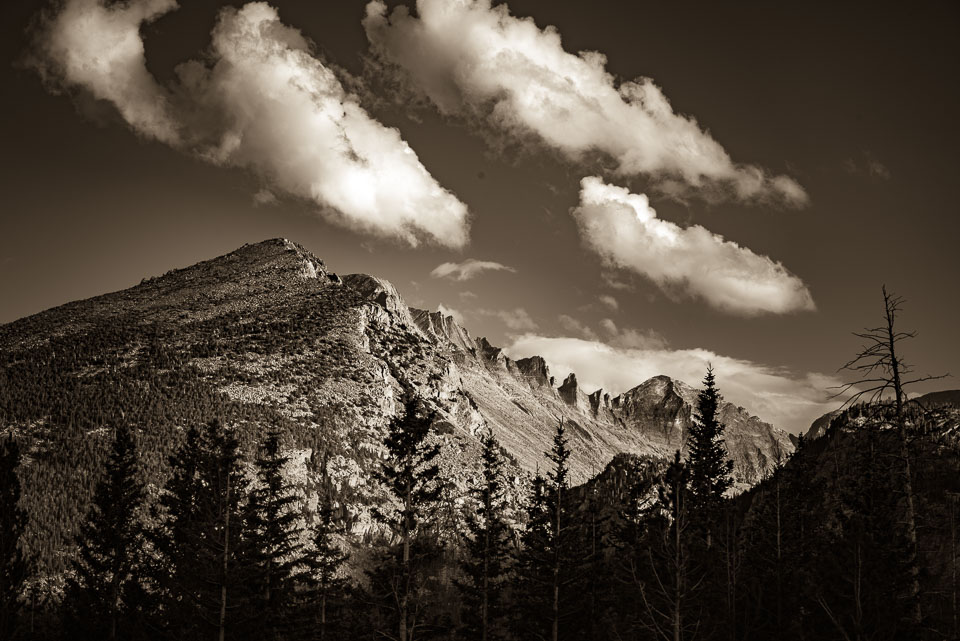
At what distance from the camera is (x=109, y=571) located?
32.6m

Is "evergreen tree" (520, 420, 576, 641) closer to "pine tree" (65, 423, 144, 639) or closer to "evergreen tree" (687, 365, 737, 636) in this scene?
"evergreen tree" (687, 365, 737, 636)

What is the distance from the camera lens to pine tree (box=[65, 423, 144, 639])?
104ft

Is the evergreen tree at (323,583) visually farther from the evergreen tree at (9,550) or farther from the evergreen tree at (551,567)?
the evergreen tree at (9,550)

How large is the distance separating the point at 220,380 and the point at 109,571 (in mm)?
80942

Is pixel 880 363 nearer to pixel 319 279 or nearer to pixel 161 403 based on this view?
pixel 161 403

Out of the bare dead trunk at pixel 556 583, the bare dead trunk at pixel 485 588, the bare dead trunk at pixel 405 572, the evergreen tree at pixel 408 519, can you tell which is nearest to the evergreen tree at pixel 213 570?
the evergreen tree at pixel 408 519

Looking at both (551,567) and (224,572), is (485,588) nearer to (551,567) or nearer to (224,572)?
(551,567)

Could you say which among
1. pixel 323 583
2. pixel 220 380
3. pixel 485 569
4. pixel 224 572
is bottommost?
pixel 323 583

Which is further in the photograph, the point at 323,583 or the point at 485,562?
the point at 323,583

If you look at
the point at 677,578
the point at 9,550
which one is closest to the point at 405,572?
the point at 677,578

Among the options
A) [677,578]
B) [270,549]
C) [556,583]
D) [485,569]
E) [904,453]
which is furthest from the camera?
[485,569]

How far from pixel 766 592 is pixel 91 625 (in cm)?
3279

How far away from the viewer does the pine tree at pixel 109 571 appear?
31.7m

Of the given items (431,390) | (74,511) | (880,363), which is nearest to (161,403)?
(74,511)
